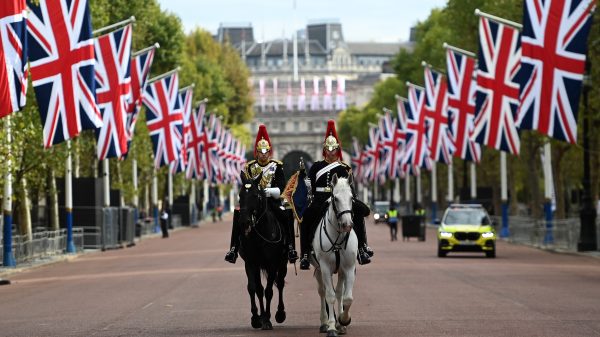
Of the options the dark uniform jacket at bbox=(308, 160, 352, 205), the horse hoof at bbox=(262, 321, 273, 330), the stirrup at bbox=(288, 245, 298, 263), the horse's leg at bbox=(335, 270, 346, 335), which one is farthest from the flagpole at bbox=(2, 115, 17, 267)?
the horse's leg at bbox=(335, 270, 346, 335)

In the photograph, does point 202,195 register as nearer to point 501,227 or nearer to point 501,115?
point 501,227

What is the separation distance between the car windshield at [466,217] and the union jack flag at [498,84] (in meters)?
2.21

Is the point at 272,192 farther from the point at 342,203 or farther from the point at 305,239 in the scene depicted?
the point at 342,203

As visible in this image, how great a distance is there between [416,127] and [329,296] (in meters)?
53.4

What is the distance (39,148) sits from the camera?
48.1m

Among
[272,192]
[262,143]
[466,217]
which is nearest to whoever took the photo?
[272,192]

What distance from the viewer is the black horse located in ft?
63.7

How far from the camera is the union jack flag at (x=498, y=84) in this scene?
46.1 m

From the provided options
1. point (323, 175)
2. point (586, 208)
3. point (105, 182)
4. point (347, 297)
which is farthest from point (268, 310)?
point (105, 182)

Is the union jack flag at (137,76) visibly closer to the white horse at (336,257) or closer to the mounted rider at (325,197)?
the mounted rider at (325,197)

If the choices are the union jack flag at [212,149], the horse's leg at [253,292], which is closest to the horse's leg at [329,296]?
the horse's leg at [253,292]

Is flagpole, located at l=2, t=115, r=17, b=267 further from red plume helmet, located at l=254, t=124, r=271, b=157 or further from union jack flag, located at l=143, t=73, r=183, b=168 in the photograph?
red plume helmet, located at l=254, t=124, r=271, b=157

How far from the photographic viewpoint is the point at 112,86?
45.5 m

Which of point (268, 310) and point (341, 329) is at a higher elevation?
point (268, 310)
